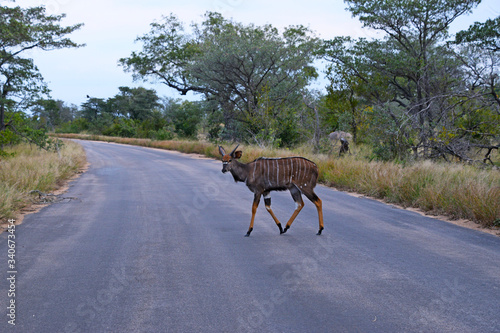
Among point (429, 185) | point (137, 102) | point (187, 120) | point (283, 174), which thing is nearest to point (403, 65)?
point (429, 185)

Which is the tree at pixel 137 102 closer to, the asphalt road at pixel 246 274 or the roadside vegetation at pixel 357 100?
the roadside vegetation at pixel 357 100

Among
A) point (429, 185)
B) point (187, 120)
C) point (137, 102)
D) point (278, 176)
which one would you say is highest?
point (137, 102)

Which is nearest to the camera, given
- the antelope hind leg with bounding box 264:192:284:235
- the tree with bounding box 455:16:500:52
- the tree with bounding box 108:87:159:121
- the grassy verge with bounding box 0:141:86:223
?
the antelope hind leg with bounding box 264:192:284:235

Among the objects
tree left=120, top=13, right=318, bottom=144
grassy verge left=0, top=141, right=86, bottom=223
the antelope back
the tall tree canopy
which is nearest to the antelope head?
the antelope back

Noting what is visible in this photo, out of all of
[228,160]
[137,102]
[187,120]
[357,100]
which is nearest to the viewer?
[228,160]

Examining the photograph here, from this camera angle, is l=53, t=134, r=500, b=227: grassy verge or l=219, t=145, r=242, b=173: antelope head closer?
l=219, t=145, r=242, b=173: antelope head

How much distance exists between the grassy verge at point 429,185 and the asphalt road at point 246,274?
807 millimetres

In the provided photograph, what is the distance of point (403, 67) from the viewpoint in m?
20.4

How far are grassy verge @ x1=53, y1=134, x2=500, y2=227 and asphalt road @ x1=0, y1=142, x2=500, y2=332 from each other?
31.8 inches

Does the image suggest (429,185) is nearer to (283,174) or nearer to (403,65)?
(283,174)

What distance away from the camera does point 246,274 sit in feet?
17.9

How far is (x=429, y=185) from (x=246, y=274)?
7.41 meters

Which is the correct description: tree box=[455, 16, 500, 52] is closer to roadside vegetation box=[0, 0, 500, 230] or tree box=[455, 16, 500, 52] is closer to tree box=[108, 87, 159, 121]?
roadside vegetation box=[0, 0, 500, 230]

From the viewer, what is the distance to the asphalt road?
13.5 feet
